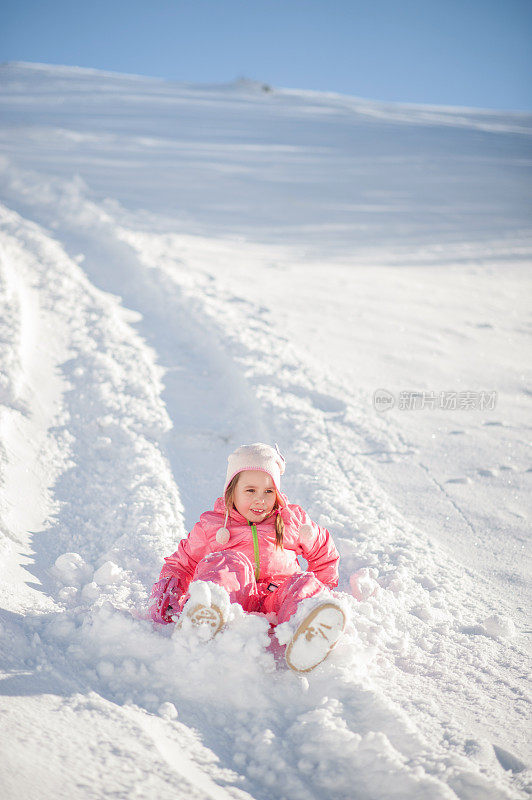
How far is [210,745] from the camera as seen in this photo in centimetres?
155

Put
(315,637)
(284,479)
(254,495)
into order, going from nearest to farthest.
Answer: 1. (315,637)
2. (254,495)
3. (284,479)

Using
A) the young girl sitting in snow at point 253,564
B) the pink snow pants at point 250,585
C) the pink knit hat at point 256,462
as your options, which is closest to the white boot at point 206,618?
the young girl sitting in snow at point 253,564

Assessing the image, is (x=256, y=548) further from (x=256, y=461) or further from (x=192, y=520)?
(x=192, y=520)

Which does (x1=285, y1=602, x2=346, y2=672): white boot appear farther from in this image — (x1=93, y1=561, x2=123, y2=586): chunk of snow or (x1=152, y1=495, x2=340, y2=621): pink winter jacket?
(x1=93, y1=561, x2=123, y2=586): chunk of snow

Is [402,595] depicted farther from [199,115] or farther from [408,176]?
[199,115]

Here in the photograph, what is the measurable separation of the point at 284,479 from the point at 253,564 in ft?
3.18

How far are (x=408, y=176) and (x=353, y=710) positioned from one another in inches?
444

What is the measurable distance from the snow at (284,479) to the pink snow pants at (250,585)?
0.40ft

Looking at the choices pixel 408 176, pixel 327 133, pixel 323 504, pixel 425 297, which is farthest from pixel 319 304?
pixel 327 133

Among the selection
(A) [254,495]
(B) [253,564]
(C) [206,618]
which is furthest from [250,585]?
(A) [254,495]

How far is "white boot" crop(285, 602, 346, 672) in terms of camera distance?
1720 millimetres

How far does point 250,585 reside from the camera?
2029 mm

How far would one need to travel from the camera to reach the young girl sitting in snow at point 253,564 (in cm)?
178

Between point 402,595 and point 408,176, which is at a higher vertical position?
point 408,176
